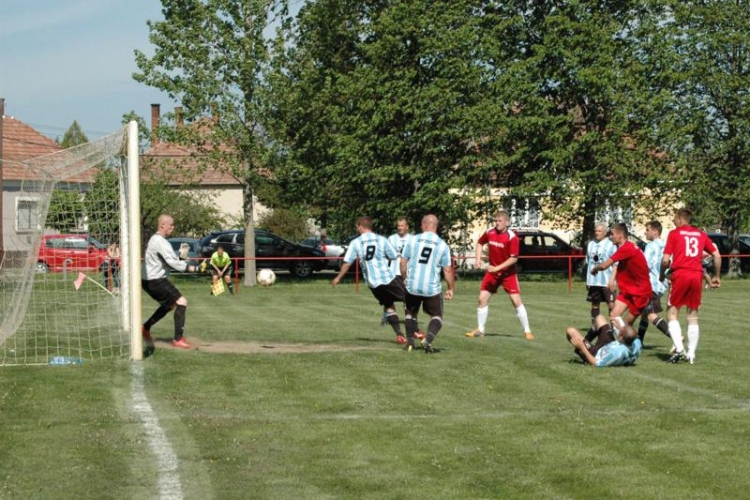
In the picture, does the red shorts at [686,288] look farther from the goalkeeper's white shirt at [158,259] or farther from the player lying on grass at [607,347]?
the goalkeeper's white shirt at [158,259]

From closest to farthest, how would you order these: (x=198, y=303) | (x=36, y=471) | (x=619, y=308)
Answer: (x=36, y=471), (x=619, y=308), (x=198, y=303)

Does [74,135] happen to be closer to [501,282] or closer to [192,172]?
[192,172]

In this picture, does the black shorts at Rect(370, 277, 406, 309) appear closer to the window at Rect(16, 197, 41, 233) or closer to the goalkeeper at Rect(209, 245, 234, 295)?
the window at Rect(16, 197, 41, 233)

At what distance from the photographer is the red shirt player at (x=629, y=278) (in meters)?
14.0

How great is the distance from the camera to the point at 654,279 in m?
16.7

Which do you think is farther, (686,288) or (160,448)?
(686,288)

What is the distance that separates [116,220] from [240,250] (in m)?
29.6

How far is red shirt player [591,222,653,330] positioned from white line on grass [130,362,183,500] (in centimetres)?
569

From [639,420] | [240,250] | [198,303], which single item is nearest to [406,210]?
[240,250]

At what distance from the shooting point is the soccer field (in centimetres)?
767

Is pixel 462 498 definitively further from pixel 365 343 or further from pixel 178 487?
pixel 365 343

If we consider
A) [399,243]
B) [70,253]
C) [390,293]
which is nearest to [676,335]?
[390,293]

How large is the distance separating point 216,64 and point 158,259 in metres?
25.8

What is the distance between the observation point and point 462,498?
722 centimetres
